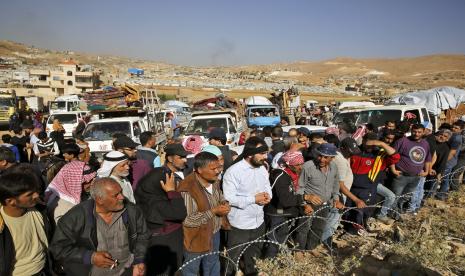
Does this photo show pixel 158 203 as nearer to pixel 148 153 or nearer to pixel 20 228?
pixel 20 228

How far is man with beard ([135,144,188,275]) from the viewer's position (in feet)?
10.6

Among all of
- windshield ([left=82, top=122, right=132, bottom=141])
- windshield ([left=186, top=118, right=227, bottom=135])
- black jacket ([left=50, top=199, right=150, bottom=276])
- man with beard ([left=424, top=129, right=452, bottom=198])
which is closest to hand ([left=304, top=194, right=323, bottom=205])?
black jacket ([left=50, top=199, right=150, bottom=276])

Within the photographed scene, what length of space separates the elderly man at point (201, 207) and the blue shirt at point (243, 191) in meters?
0.28

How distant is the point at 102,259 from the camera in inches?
103

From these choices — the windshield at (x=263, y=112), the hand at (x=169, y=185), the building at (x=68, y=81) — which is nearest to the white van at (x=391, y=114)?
the windshield at (x=263, y=112)

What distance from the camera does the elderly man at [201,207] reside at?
10.9ft

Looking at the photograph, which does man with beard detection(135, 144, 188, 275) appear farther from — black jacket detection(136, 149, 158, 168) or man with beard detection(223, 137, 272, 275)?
black jacket detection(136, 149, 158, 168)

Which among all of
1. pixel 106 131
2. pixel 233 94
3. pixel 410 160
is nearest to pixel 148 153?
pixel 410 160

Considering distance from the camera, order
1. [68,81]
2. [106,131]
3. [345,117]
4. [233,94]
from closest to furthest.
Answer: [106,131], [345,117], [233,94], [68,81]

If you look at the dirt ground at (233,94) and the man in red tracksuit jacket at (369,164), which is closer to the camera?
the man in red tracksuit jacket at (369,164)

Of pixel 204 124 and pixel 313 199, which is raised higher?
pixel 313 199

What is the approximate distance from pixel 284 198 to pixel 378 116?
7.42 meters

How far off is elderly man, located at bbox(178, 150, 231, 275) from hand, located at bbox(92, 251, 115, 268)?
0.85m

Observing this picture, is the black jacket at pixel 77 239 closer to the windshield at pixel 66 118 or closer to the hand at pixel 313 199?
the hand at pixel 313 199
